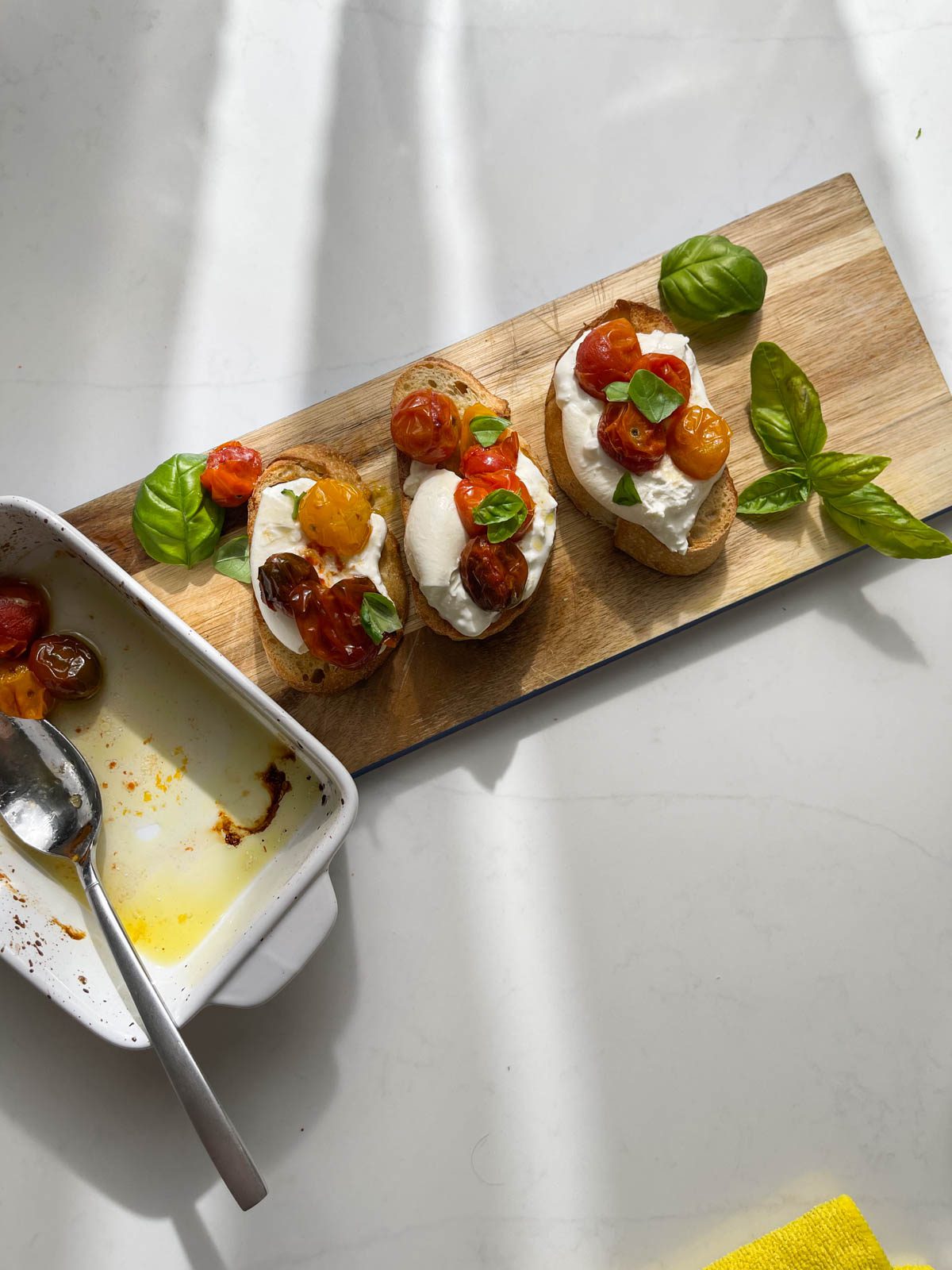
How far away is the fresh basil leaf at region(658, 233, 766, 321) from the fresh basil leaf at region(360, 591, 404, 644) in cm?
95

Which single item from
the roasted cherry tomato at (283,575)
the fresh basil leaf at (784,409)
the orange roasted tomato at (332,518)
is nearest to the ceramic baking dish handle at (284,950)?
the roasted cherry tomato at (283,575)

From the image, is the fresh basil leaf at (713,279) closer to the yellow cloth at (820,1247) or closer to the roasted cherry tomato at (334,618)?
the roasted cherry tomato at (334,618)

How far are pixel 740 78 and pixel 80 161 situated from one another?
169 cm

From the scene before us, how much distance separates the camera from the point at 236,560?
2129 mm

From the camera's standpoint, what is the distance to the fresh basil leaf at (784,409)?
6.86 ft

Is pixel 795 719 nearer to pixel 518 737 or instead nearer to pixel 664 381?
pixel 518 737

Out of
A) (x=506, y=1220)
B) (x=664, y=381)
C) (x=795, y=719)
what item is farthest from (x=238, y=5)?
(x=506, y=1220)

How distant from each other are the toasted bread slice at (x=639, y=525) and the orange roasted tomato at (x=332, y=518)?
476 mm

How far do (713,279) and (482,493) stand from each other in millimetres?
732

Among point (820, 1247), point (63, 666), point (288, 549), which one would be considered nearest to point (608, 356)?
point (288, 549)

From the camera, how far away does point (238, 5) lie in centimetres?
244

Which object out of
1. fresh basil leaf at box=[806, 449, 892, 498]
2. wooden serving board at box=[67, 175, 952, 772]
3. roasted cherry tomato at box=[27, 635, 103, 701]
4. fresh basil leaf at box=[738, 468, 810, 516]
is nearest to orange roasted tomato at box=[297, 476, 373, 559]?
wooden serving board at box=[67, 175, 952, 772]

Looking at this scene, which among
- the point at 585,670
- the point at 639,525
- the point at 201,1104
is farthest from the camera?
the point at 585,670

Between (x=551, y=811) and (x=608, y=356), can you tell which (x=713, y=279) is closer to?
(x=608, y=356)
